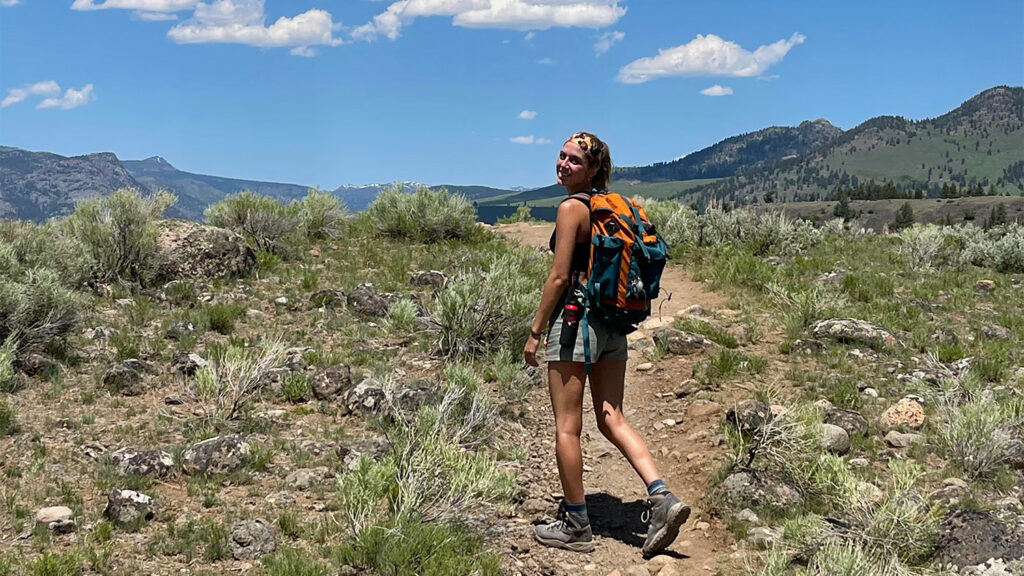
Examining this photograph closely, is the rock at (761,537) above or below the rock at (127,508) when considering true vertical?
below

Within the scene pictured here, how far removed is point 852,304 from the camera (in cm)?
920

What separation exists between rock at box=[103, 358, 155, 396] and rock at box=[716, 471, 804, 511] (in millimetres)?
4429

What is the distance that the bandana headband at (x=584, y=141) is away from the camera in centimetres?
396

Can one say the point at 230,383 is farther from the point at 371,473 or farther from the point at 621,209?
the point at 621,209

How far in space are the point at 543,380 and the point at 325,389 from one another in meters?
2.17

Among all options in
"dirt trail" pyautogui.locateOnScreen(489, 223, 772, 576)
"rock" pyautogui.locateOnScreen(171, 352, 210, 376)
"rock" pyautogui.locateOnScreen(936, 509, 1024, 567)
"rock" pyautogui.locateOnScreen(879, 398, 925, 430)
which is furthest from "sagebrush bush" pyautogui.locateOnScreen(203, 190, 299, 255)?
"rock" pyautogui.locateOnScreen(936, 509, 1024, 567)

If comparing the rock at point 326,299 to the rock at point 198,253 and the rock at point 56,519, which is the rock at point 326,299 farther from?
the rock at point 56,519

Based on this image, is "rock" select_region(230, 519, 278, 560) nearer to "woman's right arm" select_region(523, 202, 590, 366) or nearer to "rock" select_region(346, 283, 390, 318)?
"woman's right arm" select_region(523, 202, 590, 366)

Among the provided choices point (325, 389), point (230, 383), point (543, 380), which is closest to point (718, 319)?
point (543, 380)

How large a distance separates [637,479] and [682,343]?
2673 mm

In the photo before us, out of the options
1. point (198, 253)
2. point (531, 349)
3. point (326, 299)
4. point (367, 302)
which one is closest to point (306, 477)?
point (531, 349)

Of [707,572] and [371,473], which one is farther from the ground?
[371,473]

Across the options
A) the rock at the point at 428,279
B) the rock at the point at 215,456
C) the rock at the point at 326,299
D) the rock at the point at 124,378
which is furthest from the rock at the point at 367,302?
the rock at the point at 215,456

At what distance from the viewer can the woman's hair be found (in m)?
3.97
